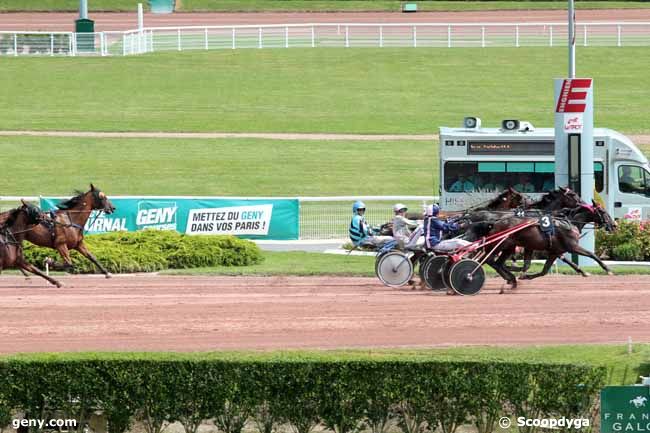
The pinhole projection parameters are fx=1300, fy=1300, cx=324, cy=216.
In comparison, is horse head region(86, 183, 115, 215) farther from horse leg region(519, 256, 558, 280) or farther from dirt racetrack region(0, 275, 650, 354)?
horse leg region(519, 256, 558, 280)

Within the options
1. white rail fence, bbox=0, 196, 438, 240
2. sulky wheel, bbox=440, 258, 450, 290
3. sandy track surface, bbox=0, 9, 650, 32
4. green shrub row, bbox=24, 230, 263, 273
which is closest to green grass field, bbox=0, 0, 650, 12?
sandy track surface, bbox=0, 9, 650, 32

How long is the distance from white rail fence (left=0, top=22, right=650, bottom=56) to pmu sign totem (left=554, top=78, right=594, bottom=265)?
92.8ft

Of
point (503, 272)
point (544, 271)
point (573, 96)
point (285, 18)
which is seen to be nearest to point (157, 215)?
point (573, 96)

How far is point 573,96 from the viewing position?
22.4m

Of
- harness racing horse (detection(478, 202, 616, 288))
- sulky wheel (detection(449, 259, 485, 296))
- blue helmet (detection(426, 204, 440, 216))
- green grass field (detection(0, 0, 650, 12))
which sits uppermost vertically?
green grass field (detection(0, 0, 650, 12))

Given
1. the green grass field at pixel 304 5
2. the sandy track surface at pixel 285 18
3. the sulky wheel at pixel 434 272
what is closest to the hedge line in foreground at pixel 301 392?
the sulky wheel at pixel 434 272

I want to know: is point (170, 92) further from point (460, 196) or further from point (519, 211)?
point (519, 211)

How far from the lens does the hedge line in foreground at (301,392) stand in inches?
469

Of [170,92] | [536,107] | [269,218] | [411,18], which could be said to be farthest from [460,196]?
[411,18]

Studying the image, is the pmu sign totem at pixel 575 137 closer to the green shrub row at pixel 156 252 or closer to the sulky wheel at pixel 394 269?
the sulky wheel at pixel 394 269

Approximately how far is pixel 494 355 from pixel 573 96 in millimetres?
9547

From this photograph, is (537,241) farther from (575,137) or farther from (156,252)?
(156,252)

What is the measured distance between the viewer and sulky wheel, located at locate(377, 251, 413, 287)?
64.0ft

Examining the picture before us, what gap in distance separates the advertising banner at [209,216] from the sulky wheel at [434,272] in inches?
306
